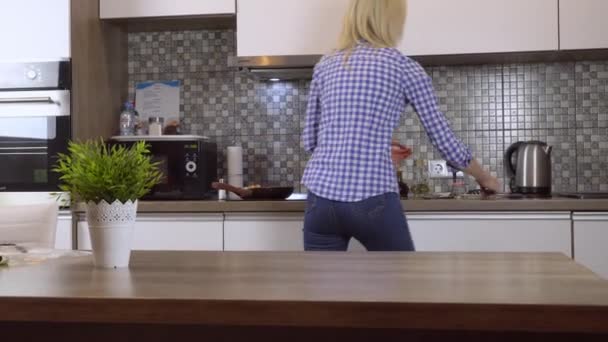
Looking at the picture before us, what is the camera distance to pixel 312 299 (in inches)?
36.8

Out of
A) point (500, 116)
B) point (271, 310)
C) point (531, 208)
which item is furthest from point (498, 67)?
point (271, 310)

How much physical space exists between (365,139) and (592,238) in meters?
0.96

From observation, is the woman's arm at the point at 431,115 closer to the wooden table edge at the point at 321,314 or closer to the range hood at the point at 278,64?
the range hood at the point at 278,64

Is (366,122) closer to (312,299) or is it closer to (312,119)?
(312,119)

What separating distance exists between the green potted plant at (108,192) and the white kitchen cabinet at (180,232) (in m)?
1.33

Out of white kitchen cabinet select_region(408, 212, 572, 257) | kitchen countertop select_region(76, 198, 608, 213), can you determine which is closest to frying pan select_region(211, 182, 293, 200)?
kitchen countertop select_region(76, 198, 608, 213)

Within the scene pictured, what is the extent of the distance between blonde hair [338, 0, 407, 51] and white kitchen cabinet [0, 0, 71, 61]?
1201 millimetres

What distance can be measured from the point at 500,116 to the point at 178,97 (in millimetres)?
1369

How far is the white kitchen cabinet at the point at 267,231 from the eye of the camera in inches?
102

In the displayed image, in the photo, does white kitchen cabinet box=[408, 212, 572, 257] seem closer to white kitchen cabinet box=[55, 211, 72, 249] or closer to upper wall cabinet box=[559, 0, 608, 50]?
upper wall cabinet box=[559, 0, 608, 50]

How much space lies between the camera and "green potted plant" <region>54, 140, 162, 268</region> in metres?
1.28

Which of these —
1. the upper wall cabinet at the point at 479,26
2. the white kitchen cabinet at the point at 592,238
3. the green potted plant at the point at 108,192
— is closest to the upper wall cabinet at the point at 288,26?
the upper wall cabinet at the point at 479,26

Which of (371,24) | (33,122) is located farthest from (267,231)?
(33,122)

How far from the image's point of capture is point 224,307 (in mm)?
939
